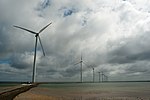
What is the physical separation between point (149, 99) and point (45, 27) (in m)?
33.9

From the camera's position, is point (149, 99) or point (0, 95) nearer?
point (0, 95)

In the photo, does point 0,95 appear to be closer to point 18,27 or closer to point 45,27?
point 18,27

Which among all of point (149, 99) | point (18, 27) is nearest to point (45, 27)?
point (18, 27)

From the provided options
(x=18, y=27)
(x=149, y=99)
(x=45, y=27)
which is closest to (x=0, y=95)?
(x=149, y=99)

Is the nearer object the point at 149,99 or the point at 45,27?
the point at 149,99

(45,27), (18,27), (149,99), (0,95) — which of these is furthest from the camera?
(45,27)

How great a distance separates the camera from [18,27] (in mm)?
61312

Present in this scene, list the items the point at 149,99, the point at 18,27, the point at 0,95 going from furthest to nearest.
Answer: the point at 18,27 → the point at 149,99 → the point at 0,95

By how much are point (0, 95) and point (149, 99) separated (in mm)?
34444

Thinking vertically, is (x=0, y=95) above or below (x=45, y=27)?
below

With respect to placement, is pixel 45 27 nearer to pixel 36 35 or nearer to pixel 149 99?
pixel 36 35

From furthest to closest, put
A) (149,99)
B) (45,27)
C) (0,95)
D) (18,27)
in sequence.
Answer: (45,27) → (18,27) → (149,99) → (0,95)

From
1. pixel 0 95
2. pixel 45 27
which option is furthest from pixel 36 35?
pixel 0 95

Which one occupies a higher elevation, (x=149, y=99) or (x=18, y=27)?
(x=18, y=27)
